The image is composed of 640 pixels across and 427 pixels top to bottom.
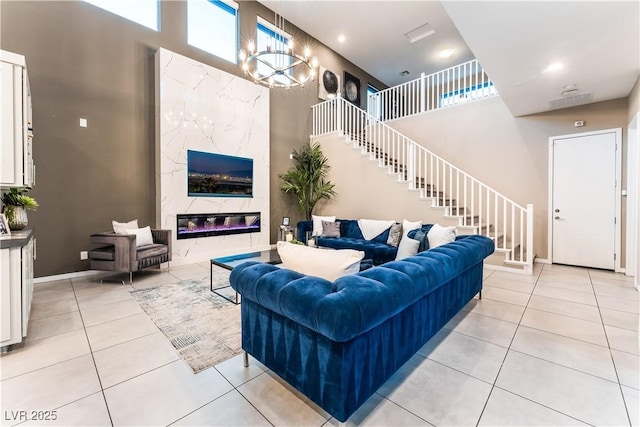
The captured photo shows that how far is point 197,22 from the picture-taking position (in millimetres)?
5340

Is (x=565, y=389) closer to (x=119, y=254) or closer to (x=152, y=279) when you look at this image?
(x=152, y=279)

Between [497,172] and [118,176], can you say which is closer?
[118,176]

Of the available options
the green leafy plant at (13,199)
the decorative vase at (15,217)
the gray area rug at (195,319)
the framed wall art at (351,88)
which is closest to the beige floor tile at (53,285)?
the gray area rug at (195,319)

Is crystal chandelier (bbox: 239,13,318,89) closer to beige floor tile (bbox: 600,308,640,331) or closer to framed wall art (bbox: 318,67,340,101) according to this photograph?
framed wall art (bbox: 318,67,340,101)

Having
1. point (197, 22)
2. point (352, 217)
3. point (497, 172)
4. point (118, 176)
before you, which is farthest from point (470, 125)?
point (118, 176)

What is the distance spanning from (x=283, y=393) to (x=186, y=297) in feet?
6.93

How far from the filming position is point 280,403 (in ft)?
5.16

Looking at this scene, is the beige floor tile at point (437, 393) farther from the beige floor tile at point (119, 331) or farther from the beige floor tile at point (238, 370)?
the beige floor tile at point (119, 331)

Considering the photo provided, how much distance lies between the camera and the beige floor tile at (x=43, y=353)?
1.89m

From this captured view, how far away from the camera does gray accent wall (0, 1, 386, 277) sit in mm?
3764

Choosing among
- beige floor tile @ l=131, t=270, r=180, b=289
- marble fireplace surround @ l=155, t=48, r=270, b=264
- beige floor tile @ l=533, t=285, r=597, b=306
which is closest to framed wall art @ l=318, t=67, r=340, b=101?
marble fireplace surround @ l=155, t=48, r=270, b=264

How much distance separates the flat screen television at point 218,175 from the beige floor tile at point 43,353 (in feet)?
10.2

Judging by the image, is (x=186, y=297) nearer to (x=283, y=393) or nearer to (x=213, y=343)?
(x=213, y=343)

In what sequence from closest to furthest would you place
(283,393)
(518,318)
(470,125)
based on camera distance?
(283,393) → (518,318) → (470,125)
